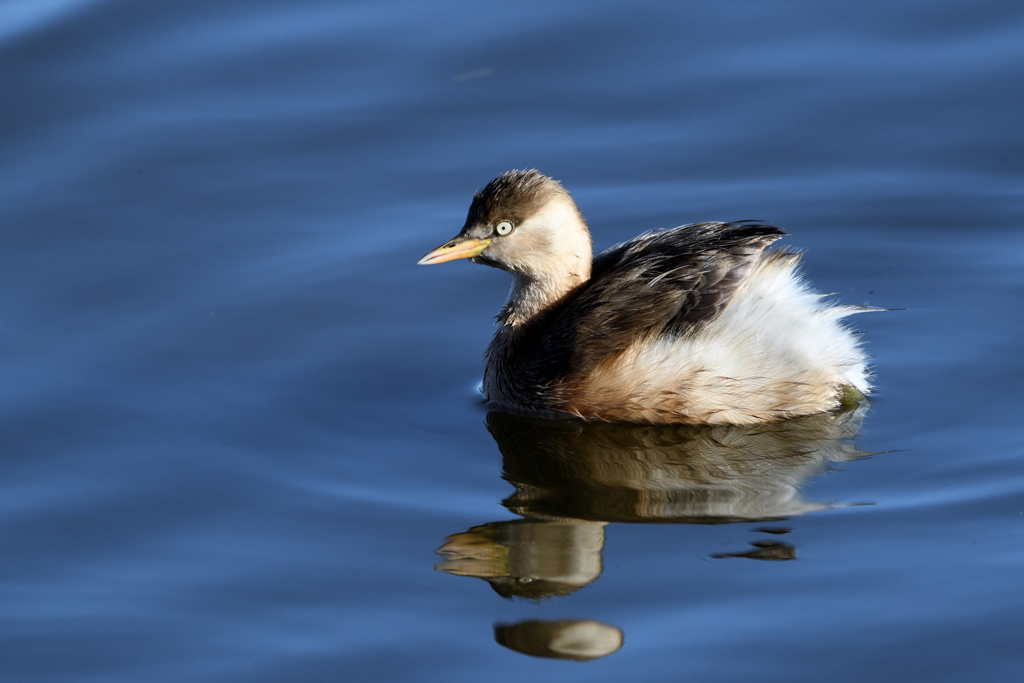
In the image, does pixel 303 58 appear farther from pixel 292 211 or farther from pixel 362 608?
pixel 362 608

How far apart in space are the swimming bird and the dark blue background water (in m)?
0.37

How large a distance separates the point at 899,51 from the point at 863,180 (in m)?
1.37

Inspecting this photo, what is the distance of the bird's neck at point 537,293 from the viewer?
6.73 meters

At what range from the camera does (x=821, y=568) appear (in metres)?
5.04

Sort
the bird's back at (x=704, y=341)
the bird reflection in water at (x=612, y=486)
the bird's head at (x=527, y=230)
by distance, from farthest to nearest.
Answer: the bird's head at (x=527, y=230), the bird's back at (x=704, y=341), the bird reflection in water at (x=612, y=486)

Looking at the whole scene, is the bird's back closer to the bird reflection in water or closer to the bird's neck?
the bird reflection in water

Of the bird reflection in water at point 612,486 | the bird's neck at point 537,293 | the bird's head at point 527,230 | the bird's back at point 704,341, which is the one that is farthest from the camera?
the bird's neck at point 537,293

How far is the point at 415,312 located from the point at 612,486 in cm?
186

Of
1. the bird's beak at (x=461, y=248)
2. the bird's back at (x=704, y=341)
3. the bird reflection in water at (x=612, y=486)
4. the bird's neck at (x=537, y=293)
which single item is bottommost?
the bird reflection in water at (x=612, y=486)

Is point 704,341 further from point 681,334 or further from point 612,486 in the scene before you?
point 612,486

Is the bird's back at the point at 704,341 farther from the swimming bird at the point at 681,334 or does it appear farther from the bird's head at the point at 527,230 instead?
the bird's head at the point at 527,230

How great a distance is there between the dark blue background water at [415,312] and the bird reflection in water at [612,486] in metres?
0.09

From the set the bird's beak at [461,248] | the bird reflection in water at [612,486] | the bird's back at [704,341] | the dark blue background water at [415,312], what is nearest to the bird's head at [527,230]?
the bird's beak at [461,248]

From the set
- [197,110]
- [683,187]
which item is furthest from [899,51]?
[197,110]
